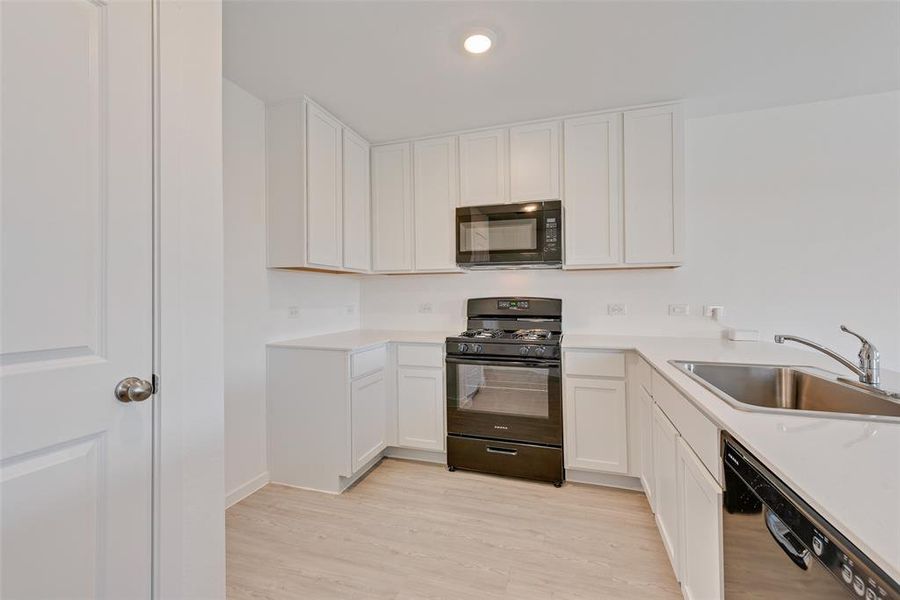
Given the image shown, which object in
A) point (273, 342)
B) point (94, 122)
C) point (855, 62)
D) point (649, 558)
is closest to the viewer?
point (94, 122)

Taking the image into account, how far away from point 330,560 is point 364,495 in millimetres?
567

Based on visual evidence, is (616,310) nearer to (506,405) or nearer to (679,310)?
(679,310)

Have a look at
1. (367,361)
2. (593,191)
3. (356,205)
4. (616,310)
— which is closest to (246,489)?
(367,361)

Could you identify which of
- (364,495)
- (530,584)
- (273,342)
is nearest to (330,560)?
(364,495)

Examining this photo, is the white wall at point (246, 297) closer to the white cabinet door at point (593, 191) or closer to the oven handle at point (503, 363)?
the oven handle at point (503, 363)

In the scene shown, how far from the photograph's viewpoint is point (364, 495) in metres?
2.30

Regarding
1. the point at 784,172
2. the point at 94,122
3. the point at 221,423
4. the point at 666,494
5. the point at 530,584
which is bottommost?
the point at 530,584

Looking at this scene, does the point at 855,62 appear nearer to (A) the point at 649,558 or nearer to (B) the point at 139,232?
(A) the point at 649,558

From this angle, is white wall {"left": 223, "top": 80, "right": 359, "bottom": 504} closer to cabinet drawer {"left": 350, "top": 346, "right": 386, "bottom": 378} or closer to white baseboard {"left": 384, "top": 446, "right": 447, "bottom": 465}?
cabinet drawer {"left": 350, "top": 346, "right": 386, "bottom": 378}

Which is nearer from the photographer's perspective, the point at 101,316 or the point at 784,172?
the point at 101,316

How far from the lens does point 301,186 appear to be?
93.1 inches

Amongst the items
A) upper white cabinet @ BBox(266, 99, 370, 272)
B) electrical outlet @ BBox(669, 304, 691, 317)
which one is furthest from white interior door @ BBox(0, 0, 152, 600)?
electrical outlet @ BBox(669, 304, 691, 317)

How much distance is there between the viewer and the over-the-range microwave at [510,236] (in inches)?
103

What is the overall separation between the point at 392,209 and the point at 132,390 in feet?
7.59
